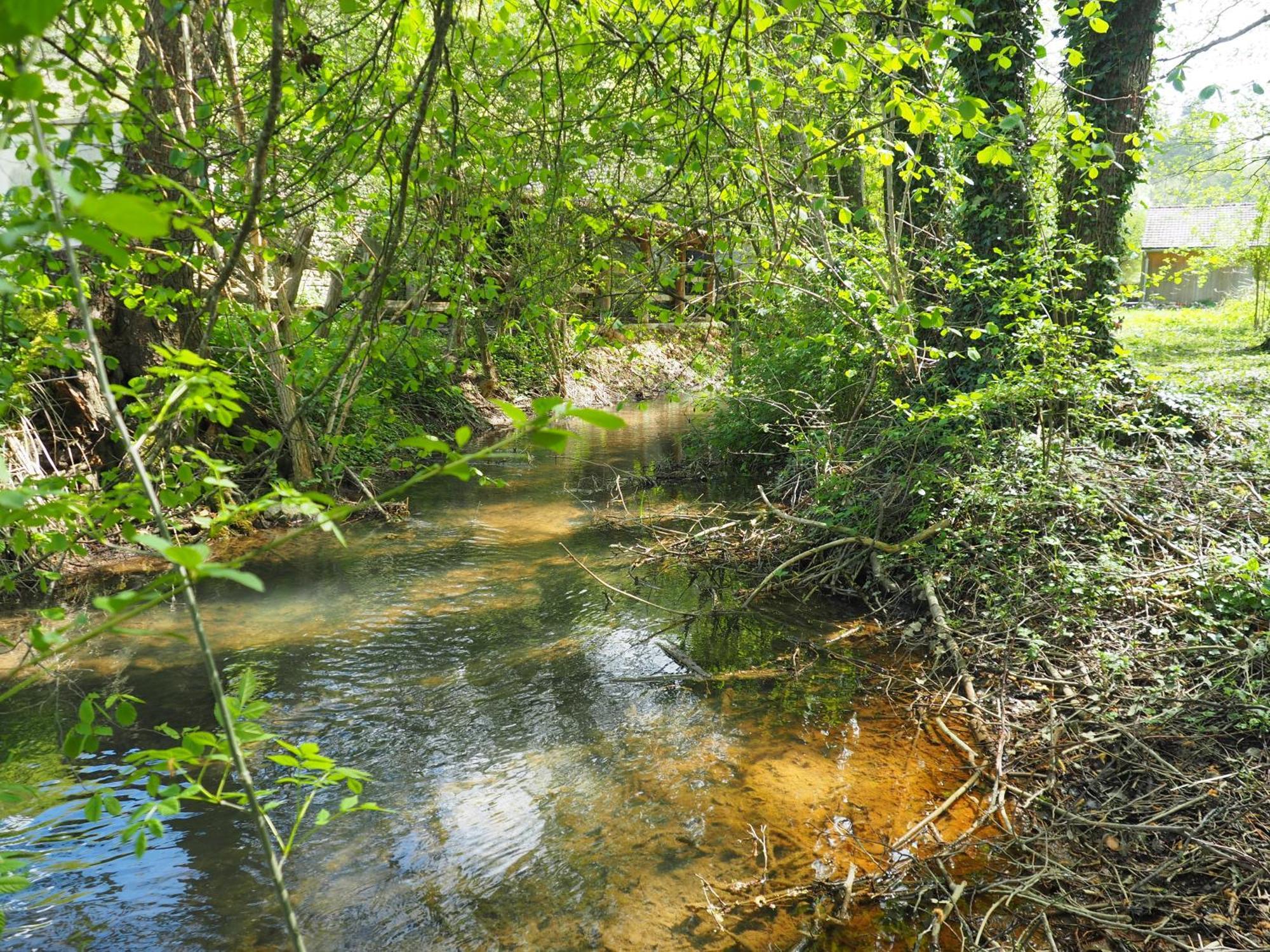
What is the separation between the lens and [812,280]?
912cm

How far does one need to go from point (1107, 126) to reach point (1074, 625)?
535cm

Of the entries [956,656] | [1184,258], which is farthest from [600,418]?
[1184,258]

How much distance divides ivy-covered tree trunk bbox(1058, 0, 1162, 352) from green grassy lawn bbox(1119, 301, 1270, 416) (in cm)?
62

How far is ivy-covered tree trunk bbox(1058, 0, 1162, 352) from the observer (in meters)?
7.33

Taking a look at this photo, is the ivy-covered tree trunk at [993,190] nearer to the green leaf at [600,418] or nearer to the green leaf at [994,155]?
the green leaf at [994,155]

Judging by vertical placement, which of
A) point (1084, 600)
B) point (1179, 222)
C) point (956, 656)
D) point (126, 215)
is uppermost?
point (1179, 222)

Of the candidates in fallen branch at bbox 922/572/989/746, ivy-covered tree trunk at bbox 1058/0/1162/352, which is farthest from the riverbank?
ivy-covered tree trunk at bbox 1058/0/1162/352

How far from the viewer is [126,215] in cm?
82

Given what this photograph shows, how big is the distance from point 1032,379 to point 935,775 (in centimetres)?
308

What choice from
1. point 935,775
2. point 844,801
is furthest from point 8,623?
point 935,775

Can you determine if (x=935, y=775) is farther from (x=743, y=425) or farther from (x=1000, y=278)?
(x=743, y=425)

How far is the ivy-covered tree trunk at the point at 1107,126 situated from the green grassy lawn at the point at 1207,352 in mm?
623

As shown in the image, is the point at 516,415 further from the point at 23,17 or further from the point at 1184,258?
the point at 1184,258

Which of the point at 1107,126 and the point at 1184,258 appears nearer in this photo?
the point at 1107,126
